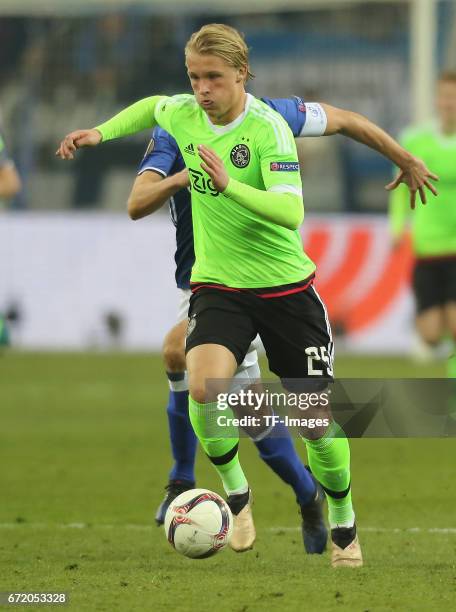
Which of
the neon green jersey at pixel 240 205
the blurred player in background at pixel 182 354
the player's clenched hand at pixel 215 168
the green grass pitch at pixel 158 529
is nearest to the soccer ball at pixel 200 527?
the green grass pitch at pixel 158 529

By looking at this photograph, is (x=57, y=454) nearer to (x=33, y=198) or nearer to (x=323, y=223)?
(x=323, y=223)

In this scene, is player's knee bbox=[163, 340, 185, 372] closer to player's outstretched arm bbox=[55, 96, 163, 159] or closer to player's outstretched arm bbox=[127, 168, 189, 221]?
player's outstretched arm bbox=[127, 168, 189, 221]

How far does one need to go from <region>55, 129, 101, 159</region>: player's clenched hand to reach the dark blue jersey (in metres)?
0.50

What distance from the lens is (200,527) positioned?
18.5 ft

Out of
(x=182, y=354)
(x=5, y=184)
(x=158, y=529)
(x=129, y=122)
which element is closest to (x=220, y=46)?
(x=129, y=122)

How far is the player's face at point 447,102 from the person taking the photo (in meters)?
10.8

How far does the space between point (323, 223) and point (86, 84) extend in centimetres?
457

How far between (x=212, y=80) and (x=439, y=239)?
5726mm

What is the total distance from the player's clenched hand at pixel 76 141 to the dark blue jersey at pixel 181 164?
504mm

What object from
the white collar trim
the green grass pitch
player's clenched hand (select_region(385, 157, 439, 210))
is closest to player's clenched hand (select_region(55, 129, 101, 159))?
the white collar trim

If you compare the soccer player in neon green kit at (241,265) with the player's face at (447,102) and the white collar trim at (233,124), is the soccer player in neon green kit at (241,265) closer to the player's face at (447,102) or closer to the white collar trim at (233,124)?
the white collar trim at (233,124)

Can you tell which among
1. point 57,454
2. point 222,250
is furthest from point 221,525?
point 57,454

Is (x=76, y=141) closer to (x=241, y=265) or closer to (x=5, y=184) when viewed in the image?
(x=241, y=265)

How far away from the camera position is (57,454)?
992 cm
